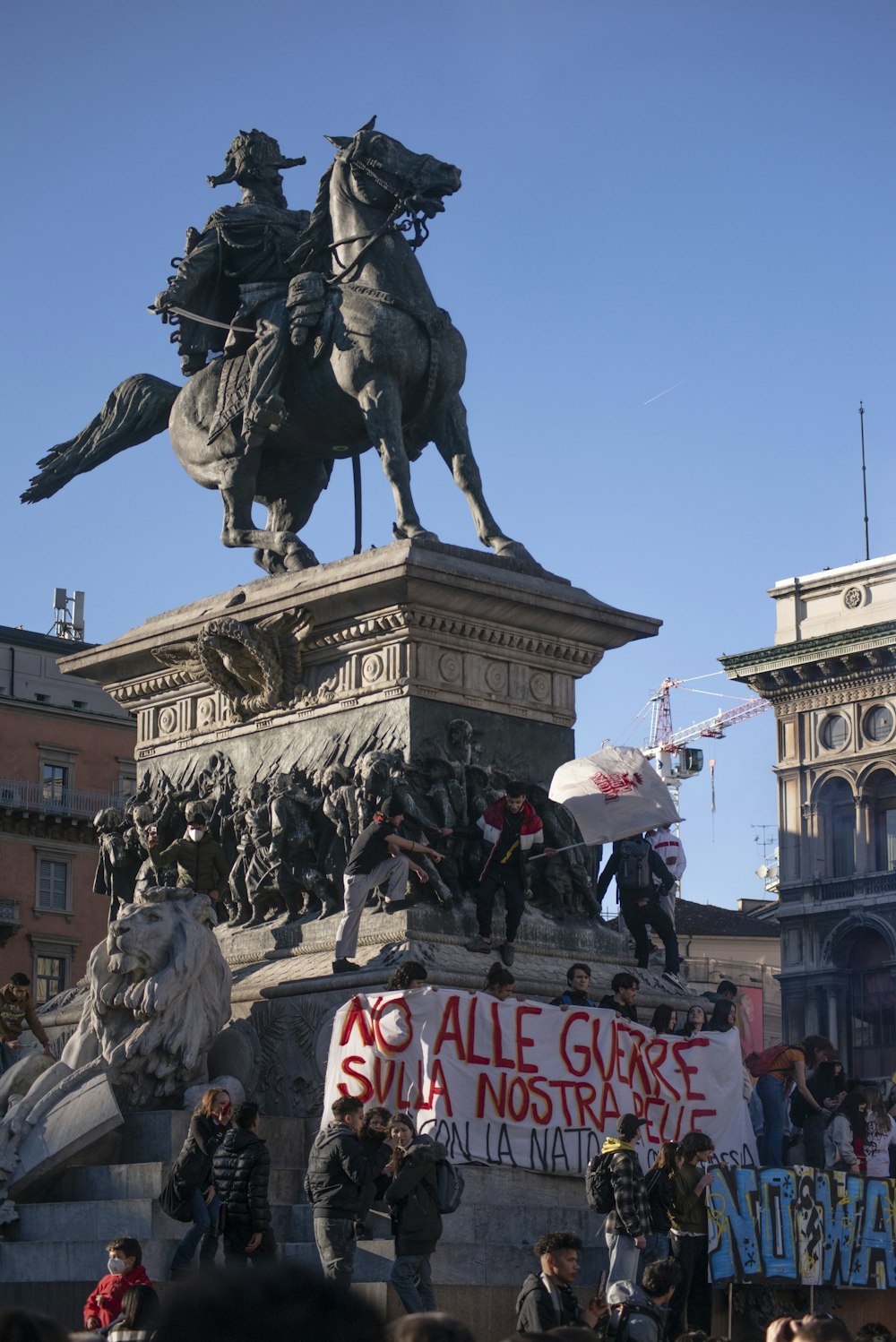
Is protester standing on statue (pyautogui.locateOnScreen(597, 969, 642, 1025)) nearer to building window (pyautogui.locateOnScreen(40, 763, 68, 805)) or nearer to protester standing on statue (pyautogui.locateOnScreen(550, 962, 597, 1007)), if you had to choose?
protester standing on statue (pyautogui.locateOnScreen(550, 962, 597, 1007))

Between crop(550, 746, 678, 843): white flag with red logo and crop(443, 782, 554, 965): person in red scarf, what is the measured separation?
28.2 inches

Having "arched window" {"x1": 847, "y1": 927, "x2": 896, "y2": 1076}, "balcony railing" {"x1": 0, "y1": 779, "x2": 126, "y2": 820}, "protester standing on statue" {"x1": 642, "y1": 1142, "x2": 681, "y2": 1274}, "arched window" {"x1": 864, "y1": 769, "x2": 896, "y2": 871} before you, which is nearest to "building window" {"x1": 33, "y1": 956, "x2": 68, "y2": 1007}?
"balcony railing" {"x1": 0, "y1": 779, "x2": 126, "y2": 820}

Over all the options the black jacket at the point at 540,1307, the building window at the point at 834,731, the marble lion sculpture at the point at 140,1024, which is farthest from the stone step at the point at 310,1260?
the building window at the point at 834,731

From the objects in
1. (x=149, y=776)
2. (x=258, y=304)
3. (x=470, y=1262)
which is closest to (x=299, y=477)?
(x=258, y=304)

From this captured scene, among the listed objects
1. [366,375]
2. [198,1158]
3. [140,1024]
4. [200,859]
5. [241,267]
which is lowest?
[198,1158]

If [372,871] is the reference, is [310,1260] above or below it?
below

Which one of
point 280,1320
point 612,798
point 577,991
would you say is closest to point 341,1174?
point 577,991

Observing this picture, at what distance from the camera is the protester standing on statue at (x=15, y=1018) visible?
1698 centimetres

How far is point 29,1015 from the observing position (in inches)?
675

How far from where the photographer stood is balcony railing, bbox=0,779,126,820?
59719 mm

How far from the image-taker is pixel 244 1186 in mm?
12406

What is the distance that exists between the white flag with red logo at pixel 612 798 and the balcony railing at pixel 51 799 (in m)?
43.0

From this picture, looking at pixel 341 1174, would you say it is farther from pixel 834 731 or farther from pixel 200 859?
pixel 834 731

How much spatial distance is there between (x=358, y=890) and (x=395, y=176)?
19.4ft
